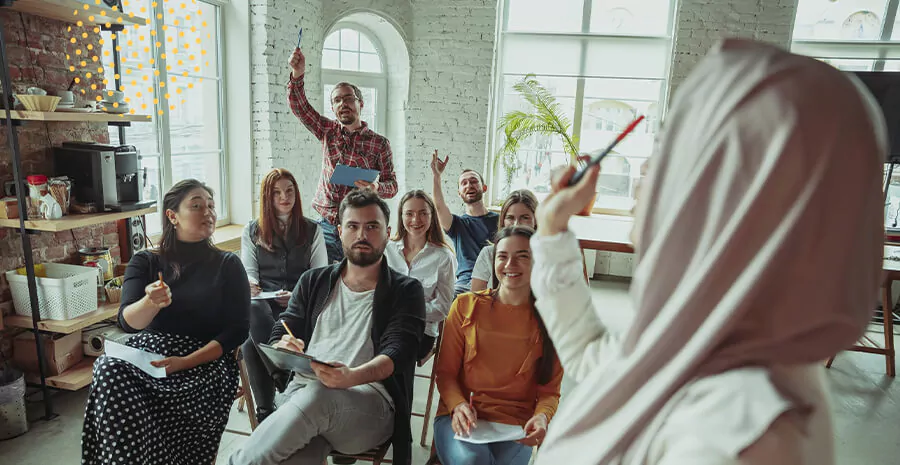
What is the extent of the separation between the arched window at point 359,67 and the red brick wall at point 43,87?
2.35 m

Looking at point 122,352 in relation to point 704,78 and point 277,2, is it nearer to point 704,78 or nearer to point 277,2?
point 704,78

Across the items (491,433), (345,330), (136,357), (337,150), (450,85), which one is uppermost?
(450,85)

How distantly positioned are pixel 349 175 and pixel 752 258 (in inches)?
123

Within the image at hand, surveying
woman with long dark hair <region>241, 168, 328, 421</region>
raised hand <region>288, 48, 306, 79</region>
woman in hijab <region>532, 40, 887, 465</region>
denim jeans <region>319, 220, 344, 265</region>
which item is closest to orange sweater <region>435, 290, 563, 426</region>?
woman with long dark hair <region>241, 168, 328, 421</region>

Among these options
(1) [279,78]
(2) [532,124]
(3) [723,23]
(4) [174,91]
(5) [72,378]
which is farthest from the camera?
(2) [532,124]

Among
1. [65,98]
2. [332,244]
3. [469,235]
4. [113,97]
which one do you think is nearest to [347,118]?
[332,244]

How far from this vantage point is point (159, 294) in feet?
7.09

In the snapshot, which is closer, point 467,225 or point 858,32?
point 467,225

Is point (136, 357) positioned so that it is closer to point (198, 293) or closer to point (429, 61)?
point (198, 293)

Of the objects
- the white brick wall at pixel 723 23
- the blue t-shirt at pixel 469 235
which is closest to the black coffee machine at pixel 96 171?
the blue t-shirt at pixel 469 235

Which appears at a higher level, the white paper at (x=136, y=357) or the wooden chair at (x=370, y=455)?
the white paper at (x=136, y=357)

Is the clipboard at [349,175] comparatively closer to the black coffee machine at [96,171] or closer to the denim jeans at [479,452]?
the black coffee machine at [96,171]

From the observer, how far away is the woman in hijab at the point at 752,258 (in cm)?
55

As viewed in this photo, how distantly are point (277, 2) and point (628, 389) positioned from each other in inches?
181
